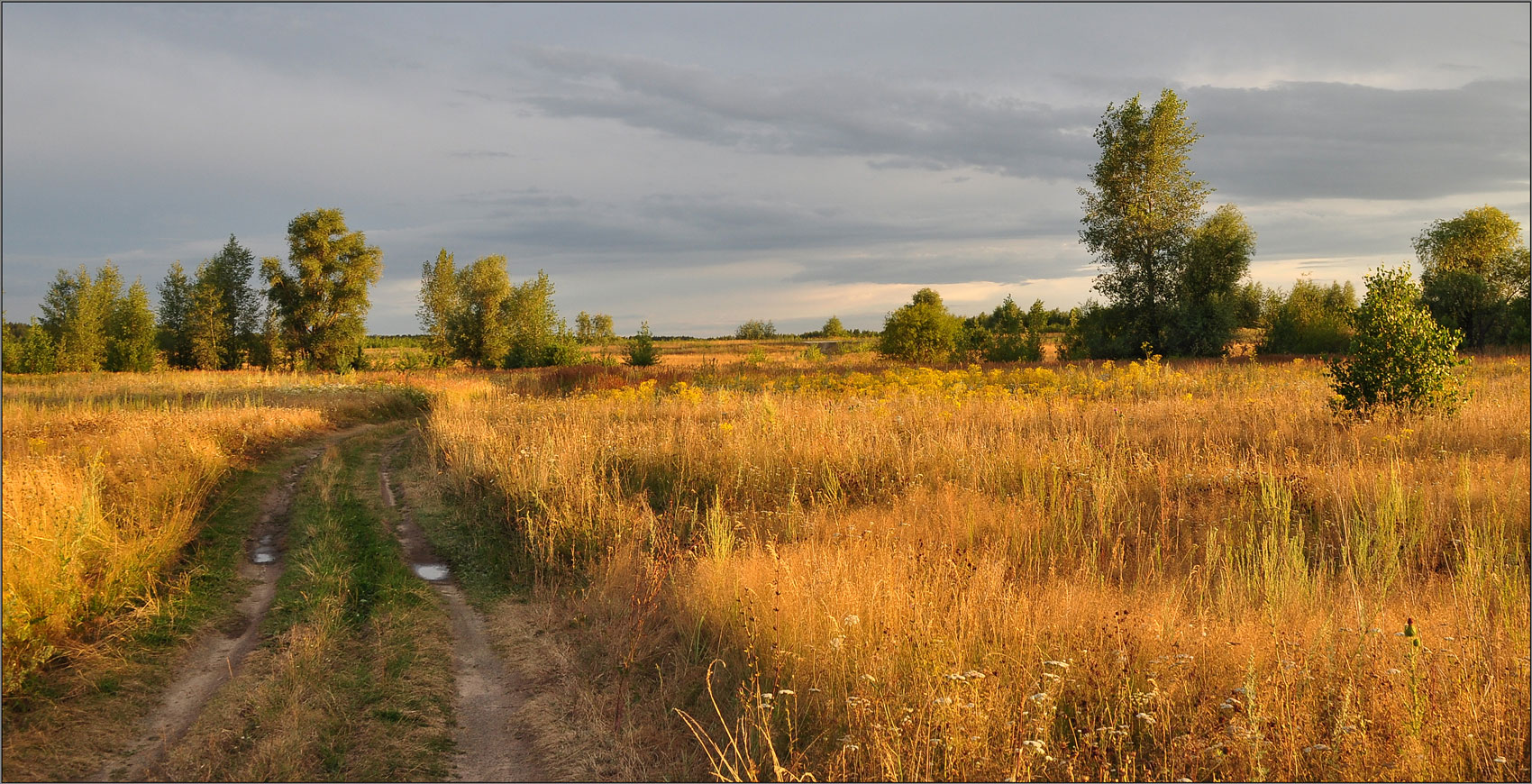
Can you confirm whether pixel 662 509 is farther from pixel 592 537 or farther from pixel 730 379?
pixel 730 379

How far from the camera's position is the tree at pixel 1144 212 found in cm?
2902

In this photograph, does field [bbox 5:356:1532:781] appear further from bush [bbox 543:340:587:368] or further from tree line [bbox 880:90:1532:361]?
bush [bbox 543:340:587:368]

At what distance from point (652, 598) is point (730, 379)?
15953 millimetres

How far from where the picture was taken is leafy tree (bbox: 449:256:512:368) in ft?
167

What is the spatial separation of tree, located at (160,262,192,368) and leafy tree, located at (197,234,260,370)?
6.54 ft

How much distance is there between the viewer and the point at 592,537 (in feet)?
23.8

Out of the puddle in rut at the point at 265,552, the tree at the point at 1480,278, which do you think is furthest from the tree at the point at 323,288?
the tree at the point at 1480,278

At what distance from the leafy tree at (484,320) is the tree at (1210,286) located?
39886 mm

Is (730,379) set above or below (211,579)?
above

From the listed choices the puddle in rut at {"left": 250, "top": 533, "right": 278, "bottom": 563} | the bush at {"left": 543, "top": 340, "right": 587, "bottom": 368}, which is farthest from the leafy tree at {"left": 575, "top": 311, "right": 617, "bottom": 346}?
the puddle in rut at {"left": 250, "top": 533, "right": 278, "bottom": 563}

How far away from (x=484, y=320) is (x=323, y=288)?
405 inches

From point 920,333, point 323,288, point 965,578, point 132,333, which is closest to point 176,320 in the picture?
point 132,333

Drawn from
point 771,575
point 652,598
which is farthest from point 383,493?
point 771,575

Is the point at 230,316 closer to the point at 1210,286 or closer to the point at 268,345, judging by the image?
the point at 268,345
